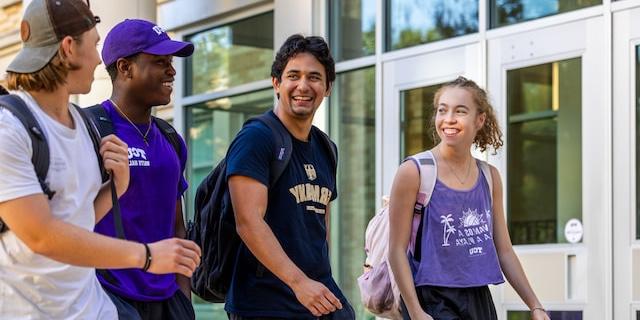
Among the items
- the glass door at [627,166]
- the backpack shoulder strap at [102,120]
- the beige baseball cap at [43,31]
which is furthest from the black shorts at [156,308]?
the glass door at [627,166]

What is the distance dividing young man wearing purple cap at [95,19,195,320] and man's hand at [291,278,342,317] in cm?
52

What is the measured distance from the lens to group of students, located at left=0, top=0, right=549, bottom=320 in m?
3.17

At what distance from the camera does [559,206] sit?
8.35 meters

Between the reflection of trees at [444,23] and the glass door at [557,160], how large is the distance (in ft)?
1.23

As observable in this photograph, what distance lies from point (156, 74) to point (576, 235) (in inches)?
169

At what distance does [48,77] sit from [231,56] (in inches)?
343

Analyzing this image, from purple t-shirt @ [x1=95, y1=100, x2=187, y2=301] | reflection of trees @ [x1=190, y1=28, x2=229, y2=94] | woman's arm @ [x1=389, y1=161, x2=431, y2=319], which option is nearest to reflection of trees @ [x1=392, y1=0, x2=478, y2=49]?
reflection of trees @ [x1=190, y1=28, x2=229, y2=94]

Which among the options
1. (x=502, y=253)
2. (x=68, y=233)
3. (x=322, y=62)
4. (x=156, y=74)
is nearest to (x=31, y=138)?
(x=68, y=233)

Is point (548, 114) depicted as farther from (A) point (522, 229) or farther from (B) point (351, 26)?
(B) point (351, 26)

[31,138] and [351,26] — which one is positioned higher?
[351,26]

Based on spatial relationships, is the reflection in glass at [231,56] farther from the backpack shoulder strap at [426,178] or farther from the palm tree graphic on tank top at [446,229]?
the palm tree graphic on tank top at [446,229]

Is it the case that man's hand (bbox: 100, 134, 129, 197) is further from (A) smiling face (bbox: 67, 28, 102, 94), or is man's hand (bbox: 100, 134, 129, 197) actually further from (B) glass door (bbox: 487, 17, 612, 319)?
(B) glass door (bbox: 487, 17, 612, 319)

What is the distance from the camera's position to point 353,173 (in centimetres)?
1049

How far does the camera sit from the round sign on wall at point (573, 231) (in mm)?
→ 8188
